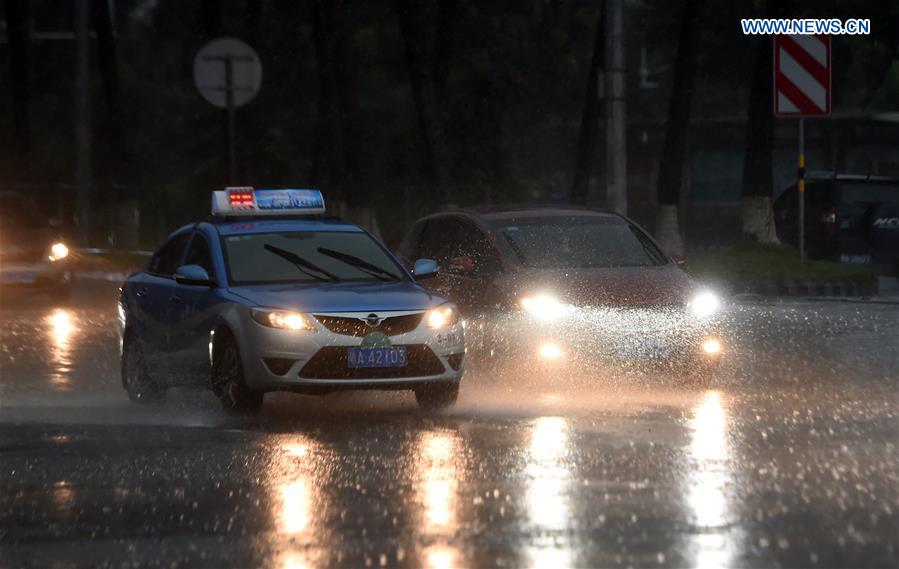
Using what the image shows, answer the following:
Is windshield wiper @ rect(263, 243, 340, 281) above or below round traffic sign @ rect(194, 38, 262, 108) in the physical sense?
below

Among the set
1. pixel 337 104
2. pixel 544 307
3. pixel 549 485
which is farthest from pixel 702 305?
pixel 337 104

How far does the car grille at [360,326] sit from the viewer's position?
13.0 m

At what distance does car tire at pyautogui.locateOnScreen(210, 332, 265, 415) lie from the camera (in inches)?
519

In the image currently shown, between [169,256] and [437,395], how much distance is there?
2.95 meters

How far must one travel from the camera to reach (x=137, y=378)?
15047 mm

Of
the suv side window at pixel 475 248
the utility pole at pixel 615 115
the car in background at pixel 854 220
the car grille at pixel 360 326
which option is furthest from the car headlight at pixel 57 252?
the car grille at pixel 360 326

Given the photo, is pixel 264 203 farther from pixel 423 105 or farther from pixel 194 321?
pixel 423 105

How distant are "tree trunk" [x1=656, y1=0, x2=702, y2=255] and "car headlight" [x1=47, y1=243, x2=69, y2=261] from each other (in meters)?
10.8

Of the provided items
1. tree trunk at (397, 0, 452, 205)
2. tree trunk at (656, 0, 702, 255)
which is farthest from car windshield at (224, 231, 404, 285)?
tree trunk at (397, 0, 452, 205)

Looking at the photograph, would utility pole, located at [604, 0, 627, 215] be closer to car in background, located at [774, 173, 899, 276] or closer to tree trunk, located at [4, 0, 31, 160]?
car in background, located at [774, 173, 899, 276]

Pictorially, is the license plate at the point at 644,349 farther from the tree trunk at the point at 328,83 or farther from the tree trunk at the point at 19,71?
the tree trunk at the point at 19,71

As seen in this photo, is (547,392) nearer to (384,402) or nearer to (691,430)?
(384,402)

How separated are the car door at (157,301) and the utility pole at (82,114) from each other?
20860mm

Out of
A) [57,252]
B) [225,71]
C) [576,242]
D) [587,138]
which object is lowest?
[587,138]
